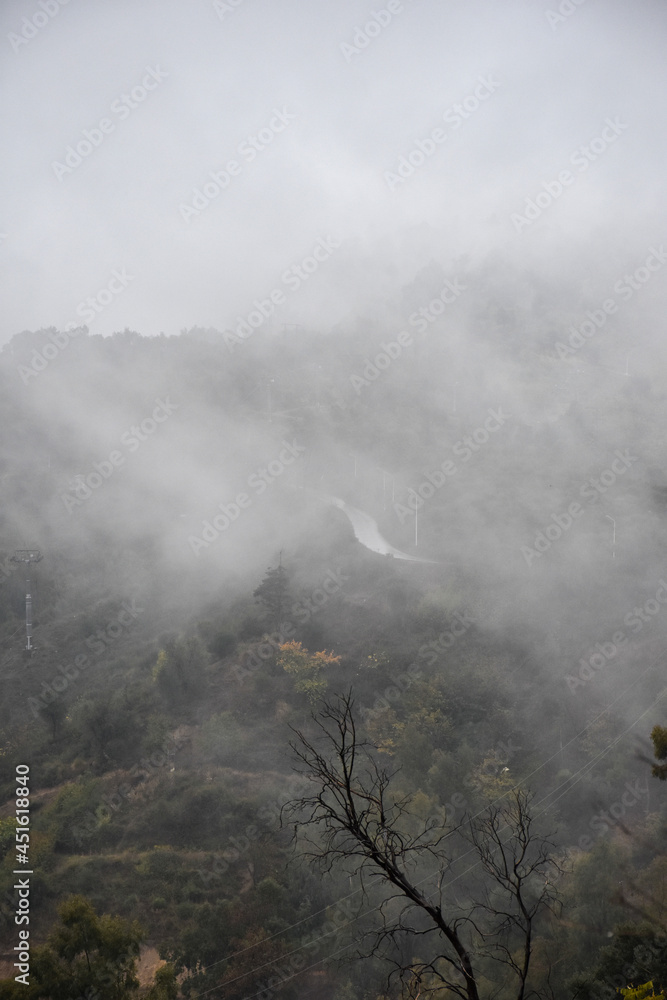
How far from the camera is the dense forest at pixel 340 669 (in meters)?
12.0

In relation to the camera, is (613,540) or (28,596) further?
(28,596)

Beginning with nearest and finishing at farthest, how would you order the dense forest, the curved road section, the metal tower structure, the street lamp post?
the dense forest
the street lamp post
the metal tower structure
the curved road section

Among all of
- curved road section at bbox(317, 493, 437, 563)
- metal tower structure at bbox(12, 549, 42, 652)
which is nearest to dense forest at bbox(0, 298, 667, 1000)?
curved road section at bbox(317, 493, 437, 563)

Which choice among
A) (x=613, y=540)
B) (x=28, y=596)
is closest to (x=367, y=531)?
(x=613, y=540)

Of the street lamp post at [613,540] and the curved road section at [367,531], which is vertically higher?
the curved road section at [367,531]

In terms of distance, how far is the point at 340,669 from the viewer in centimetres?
2244

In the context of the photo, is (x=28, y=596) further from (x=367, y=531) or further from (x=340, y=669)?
(x=367, y=531)

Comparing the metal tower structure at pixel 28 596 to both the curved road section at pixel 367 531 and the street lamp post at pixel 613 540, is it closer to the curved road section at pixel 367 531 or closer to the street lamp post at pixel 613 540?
the curved road section at pixel 367 531

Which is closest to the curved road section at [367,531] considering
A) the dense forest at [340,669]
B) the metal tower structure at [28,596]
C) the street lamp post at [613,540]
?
the dense forest at [340,669]

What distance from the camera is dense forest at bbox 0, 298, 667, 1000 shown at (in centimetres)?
1199

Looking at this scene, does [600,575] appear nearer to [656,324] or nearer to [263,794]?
[263,794]

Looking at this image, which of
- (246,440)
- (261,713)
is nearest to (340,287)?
(246,440)

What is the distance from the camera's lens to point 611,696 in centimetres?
1947

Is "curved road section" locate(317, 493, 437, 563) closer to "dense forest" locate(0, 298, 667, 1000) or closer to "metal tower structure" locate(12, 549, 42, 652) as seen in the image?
"dense forest" locate(0, 298, 667, 1000)
